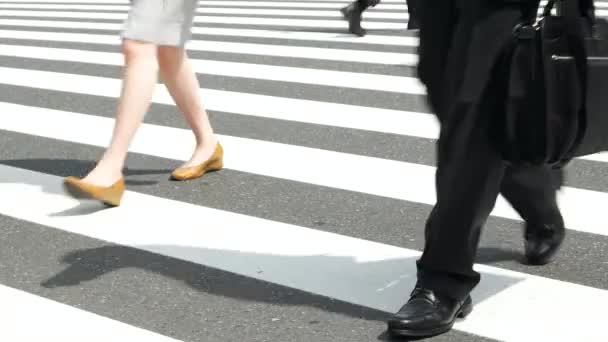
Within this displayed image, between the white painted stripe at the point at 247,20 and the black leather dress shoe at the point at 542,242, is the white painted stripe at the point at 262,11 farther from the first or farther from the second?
the black leather dress shoe at the point at 542,242

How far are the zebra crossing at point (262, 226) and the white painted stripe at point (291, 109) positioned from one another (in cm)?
2

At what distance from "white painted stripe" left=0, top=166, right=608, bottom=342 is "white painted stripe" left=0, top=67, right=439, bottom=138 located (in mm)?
1651

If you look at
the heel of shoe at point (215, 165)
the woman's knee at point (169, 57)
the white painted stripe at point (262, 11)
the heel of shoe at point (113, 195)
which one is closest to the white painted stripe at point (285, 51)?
the white painted stripe at point (262, 11)

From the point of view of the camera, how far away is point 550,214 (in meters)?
3.71

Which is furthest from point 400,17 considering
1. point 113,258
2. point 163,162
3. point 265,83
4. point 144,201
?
point 113,258

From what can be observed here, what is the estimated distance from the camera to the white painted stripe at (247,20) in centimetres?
1059

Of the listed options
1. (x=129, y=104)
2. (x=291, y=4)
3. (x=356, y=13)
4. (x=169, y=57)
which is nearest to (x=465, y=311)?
(x=129, y=104)

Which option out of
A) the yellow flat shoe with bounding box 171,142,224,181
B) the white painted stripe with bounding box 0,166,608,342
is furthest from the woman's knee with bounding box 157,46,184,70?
the white painted stripe with bounding box 0,166,608,342

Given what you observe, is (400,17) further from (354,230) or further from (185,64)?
(354,230)

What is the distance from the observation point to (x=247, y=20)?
11664 millimetres

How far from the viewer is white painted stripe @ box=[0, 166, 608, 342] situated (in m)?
3.33

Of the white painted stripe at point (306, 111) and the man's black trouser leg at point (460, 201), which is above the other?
the man's black trouser leg at point (460, 201)

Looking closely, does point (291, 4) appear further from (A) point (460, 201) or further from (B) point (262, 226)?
(A) point (460, 201)

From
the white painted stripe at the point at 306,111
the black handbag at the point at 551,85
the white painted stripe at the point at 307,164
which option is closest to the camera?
the black handbag at the point at 551,85
